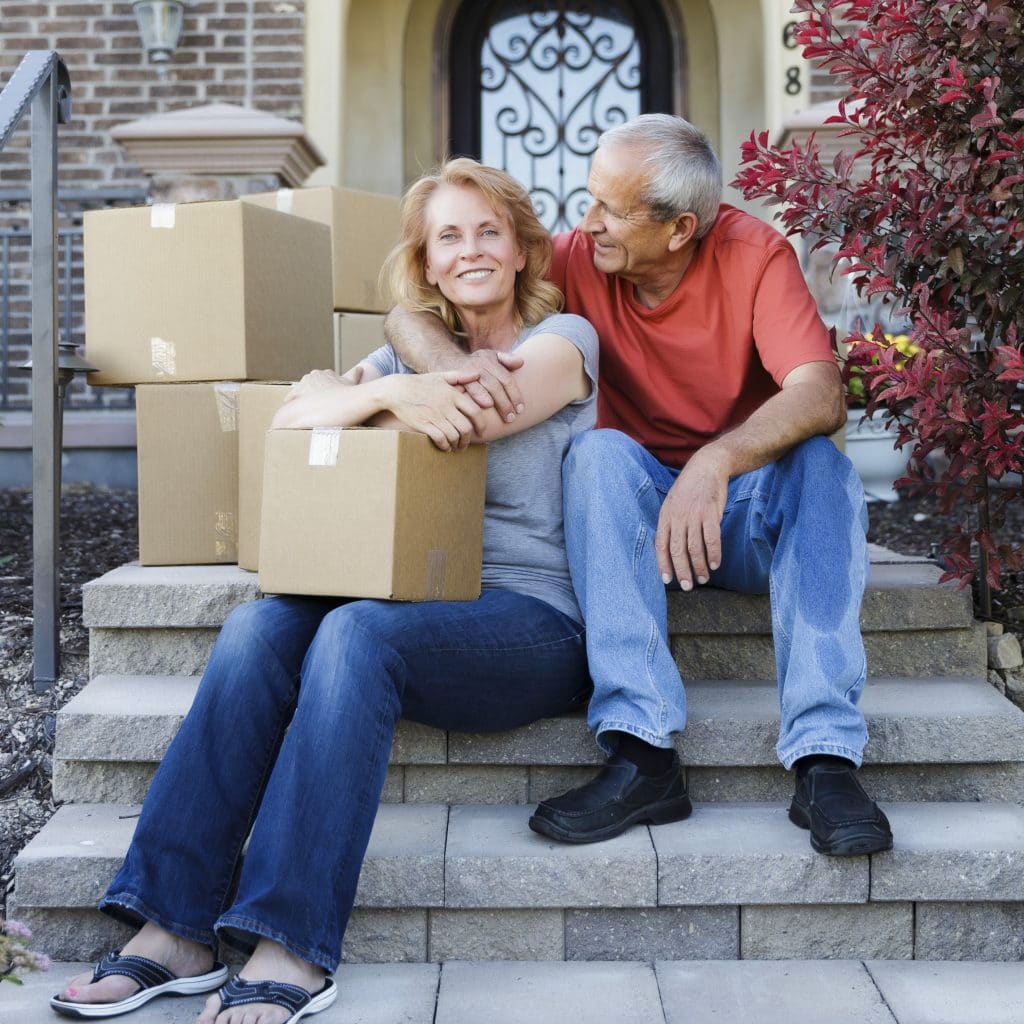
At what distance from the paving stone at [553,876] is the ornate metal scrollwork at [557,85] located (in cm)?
430

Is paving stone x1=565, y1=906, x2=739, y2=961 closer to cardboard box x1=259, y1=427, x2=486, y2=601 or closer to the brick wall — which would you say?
cardboard box x1=259, y1=427, x2=486, y2=601

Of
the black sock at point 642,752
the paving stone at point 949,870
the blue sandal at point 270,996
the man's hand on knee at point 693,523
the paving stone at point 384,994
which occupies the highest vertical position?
the man's hand on knee at point 693,523

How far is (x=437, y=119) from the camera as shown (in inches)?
224

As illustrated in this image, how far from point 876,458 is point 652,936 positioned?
2649mm

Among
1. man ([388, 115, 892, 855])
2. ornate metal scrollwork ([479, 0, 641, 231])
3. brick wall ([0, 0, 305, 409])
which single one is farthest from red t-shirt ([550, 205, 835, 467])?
ornate metal scrollwork ([479, 0, 641, 231])

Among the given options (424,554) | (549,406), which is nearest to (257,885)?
(424,554)

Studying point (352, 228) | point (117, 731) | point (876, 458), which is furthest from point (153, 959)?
point (876, 458)

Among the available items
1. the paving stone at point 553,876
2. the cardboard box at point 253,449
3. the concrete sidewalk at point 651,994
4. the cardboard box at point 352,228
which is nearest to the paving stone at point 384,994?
the concrete sidewalk at point 651,994

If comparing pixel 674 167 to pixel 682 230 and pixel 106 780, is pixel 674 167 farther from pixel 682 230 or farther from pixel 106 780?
pixel 106 780

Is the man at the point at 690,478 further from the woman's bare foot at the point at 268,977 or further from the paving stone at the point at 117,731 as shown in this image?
the paving stone at the point at 117,731

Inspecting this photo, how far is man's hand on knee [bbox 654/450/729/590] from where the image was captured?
186 centimetres

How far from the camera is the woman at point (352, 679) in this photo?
1637mm

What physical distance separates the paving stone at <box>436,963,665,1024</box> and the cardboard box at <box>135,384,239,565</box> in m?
1.03

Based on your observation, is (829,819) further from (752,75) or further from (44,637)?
(752,75)
